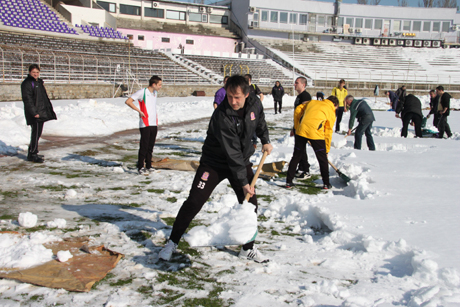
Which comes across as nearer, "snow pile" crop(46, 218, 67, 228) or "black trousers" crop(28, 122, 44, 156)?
"snow pile" crop(46, 218, 67, 228)

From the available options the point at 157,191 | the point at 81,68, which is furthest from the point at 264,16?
the point at 157,191

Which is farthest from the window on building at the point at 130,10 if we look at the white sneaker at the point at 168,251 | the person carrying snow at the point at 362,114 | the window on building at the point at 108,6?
the white sneaker at the point at 168,251

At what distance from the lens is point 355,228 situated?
4.21 metres

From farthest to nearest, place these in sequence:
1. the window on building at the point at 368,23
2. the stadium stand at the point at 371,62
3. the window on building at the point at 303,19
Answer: the window on building at the point at 368,23 < the window on building at the point at 303,19 < the stadium stand at the point at 371,62

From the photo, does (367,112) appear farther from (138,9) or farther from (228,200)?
(138,9)

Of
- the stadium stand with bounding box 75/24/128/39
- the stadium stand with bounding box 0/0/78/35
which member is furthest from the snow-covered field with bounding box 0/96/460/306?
the stadium stand with bounding box 75/24/128/39

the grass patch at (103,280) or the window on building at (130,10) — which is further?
the window on building at (130,10)

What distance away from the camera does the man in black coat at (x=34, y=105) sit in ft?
23.1

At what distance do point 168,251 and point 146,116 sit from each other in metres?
3.66

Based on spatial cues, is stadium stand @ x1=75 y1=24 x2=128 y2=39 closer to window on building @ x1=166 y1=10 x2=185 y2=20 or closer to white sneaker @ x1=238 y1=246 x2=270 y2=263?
window on building @ x1=166 y1=10 x2=185 y2=20

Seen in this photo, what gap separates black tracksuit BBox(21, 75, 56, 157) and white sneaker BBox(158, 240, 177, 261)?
193 inches

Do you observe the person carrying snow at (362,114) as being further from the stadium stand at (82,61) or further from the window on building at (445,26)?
the window on building at (445,26)

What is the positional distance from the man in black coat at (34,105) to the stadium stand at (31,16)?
22203 millimetres

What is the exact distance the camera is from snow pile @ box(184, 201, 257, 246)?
11.0ft
